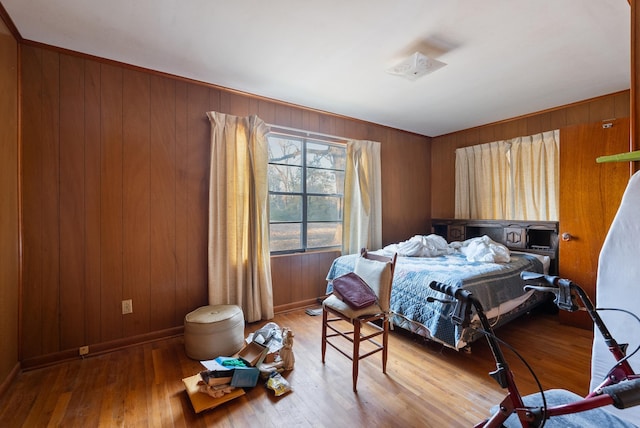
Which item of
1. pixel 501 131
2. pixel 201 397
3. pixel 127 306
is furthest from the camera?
pixel 501 131

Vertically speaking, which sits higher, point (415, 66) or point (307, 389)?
point (415, 66)

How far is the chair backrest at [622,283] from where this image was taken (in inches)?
38.3

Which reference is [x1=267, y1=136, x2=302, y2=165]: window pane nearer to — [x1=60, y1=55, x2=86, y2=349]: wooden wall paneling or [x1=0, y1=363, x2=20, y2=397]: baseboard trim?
[x1=60, y1=55, x2=86, y2=349]: wooden wall paneling

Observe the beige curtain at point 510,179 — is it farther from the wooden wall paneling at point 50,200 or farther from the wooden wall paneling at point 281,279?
the wooden wall paneling at point 50,200

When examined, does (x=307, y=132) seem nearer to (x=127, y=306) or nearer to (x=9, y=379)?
(x=127, y=306)

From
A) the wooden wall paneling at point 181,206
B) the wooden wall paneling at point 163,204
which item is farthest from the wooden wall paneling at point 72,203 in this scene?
the wooden wall paneling at point 181,206

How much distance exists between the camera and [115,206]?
8.05 feet

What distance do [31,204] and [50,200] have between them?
111mm

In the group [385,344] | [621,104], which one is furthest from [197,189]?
[621,104]

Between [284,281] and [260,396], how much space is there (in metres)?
1.58

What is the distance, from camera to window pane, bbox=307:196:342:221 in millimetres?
3681

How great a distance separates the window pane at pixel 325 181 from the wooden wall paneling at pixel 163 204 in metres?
1.62

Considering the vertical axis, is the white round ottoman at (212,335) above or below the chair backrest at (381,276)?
below

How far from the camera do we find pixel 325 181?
3818 mm
